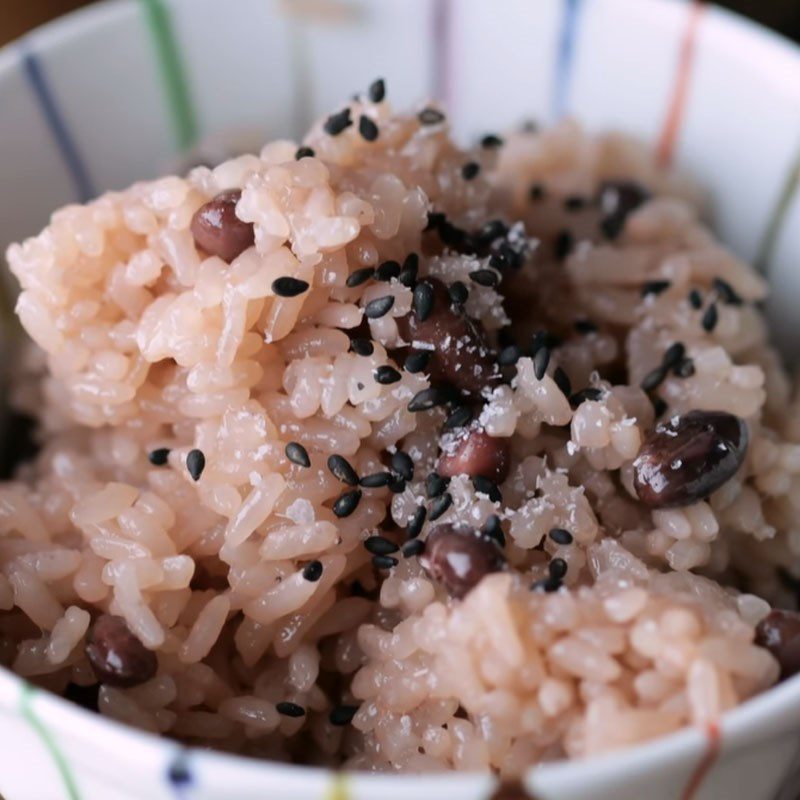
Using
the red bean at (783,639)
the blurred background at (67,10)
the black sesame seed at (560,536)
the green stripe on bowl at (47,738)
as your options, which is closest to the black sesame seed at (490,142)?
the black sesame seed at (560,536)

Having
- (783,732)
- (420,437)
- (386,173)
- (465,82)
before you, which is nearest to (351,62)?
(465,82)

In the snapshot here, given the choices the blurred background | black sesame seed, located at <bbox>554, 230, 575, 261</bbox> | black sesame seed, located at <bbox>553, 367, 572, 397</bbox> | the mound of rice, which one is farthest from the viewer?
the blurred background

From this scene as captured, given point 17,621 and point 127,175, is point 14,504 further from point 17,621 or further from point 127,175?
point 127,175

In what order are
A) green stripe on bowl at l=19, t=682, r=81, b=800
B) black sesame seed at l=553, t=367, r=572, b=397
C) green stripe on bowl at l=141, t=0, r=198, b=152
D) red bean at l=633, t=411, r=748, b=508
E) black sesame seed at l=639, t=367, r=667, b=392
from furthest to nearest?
green stripe on bowl at l=141, t=0, r=198, b=152, black sesame seed at l=639, t=367, r=667, b=392, black sesame seed at l=553, t=367, r=572, b=397, red bean at l=633, t=411, r=748, b=508, green stripe on bowl at l=19, t=682, r=81, b=800

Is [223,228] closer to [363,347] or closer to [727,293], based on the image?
[363,347]

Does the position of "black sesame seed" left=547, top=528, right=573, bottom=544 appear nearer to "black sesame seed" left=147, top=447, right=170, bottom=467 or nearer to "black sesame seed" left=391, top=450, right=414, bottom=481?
"black sesame seed" left=391, top=450, right=414, bottom=481

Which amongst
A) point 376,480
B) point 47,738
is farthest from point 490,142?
point 47,738

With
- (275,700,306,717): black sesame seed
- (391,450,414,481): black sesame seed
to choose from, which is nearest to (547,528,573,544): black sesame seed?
(391,450,414,481): black sesame seed
